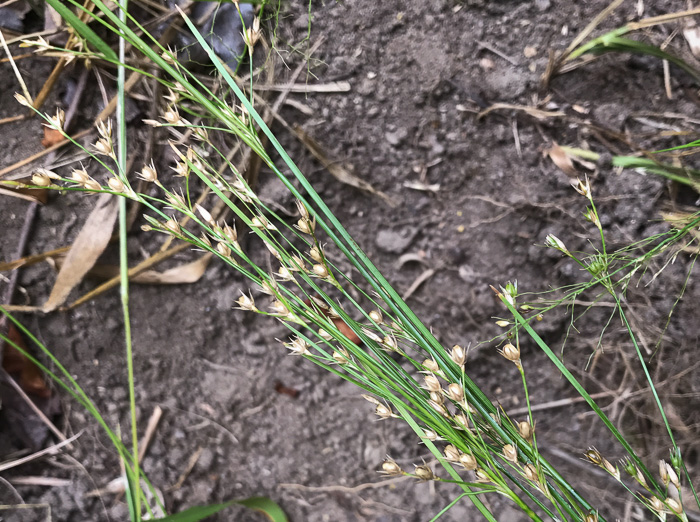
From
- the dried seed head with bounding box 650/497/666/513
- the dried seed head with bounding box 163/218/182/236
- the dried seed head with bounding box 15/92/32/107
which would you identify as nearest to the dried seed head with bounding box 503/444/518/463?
the dried seed head with bounding box 650/497/666/513

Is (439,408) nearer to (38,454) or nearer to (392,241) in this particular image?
(392,241)

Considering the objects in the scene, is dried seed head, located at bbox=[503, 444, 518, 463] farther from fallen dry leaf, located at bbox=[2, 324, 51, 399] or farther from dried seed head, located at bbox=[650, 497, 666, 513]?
fallen dry leaf, located at bbox=[2, 324, 51, 399]

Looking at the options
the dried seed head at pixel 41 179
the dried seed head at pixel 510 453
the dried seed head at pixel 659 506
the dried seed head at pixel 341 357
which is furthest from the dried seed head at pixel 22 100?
the dried seed head at pixel 659 506

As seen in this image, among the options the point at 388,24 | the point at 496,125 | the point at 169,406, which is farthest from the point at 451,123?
the point at 169,406

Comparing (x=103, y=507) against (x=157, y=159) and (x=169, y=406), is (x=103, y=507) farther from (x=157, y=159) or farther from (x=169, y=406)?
(x=157, y=159)

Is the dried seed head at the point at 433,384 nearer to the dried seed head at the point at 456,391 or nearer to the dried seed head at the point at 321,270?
the dried seed head at the point at 456,391

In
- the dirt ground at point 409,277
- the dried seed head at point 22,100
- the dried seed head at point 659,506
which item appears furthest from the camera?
the dirt ground at point 409,277
